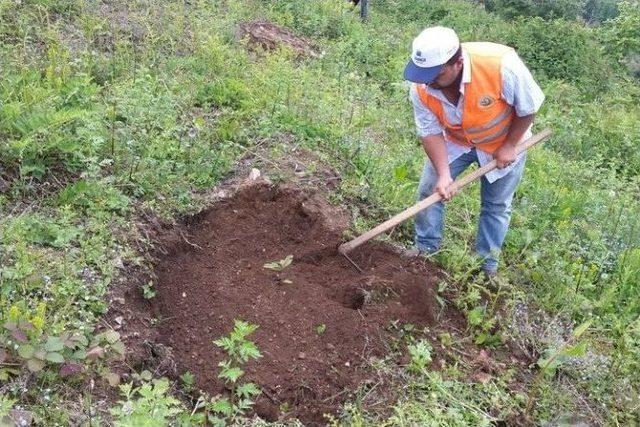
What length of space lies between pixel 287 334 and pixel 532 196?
2.65 m

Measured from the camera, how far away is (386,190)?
4.43 metres

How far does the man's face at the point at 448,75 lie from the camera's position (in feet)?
10.2

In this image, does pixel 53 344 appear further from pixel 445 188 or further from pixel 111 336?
pixel 445 188

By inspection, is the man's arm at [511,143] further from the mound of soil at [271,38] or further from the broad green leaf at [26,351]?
the mound of soil at [271,38]

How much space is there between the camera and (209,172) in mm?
4129

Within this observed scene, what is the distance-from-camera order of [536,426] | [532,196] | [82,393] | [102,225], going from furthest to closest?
[532,196]
[102,225]
[536,426]
[82,393]

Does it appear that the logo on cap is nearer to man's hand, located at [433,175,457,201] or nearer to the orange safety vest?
the orange safety vest

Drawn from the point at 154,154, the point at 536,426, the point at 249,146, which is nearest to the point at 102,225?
the point at 154,154

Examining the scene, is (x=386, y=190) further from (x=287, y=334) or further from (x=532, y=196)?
(x=287, y=334)

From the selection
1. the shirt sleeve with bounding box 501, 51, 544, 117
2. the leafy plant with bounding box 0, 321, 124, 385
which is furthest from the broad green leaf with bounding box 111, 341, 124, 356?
the shirt sleeve with bounding box 501, 51, 544, 117

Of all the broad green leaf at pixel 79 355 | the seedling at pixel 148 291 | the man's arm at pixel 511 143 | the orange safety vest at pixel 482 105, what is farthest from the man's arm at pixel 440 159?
the broad green leaf at pixel 79 355

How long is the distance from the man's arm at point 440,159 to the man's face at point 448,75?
0.38 meters

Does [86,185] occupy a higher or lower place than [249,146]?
higher

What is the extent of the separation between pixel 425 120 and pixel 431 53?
1.89 ft
